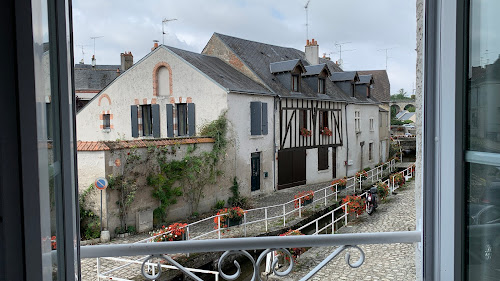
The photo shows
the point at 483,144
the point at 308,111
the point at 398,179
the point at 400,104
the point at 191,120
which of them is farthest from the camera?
the point at 400,104

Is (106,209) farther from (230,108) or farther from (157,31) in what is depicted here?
(157,31)

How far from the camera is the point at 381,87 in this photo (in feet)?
53.4

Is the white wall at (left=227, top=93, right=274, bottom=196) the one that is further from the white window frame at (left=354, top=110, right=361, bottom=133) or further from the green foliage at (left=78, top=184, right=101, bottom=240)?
the white window frame at (left=354, top=110, right=361, bottom=133)

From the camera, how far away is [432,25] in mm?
810

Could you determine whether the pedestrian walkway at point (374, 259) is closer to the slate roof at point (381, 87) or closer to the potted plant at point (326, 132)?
the potted plant at point (326, 132)

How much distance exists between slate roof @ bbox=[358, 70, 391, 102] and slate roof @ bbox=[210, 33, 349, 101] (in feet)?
9.74

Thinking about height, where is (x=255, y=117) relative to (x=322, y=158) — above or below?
above

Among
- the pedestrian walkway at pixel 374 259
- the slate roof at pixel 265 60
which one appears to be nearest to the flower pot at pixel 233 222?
the pedestrian walkway at pixel 374 259

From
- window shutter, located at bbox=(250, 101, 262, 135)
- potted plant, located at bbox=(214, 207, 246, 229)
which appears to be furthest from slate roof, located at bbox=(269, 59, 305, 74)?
potted plant, located at bbox=(214, 207, 246, 229)

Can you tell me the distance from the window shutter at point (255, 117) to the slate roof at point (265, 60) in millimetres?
910

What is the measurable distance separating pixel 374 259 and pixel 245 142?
4.06m

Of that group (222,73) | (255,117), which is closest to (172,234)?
(255,117)

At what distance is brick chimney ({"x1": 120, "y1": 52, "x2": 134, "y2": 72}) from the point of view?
36.5 feet

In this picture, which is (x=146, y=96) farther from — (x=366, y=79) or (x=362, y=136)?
(x=362, y=136)
